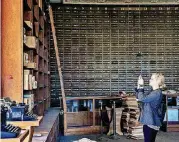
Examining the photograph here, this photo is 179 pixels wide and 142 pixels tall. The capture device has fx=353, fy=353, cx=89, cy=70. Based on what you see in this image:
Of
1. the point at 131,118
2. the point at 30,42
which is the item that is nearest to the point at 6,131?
the point at 30,42

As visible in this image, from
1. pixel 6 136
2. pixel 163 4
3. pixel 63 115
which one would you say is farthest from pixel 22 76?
pixel 163 4

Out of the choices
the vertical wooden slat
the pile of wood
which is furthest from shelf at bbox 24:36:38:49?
the pile of wood

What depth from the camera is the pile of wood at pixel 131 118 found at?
26.7ft

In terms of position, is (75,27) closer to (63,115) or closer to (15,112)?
(63,115)

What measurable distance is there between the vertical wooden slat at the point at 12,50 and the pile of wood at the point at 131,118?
416 cm

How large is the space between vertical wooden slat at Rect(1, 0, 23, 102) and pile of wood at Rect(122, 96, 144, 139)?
4.16 m

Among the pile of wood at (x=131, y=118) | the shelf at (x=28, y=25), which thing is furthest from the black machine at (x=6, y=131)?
the pile of wood at (x=131, y=118)

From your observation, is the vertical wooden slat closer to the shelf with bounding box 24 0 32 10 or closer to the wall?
the shelf with bounding box 24 0 32 10

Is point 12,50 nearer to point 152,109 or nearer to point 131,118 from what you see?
point 152,109

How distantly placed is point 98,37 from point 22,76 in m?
5.29

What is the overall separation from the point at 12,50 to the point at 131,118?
4.67 metres

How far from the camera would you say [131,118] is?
856 centimetres

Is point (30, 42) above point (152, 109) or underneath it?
above

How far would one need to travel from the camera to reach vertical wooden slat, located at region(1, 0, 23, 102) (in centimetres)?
458
